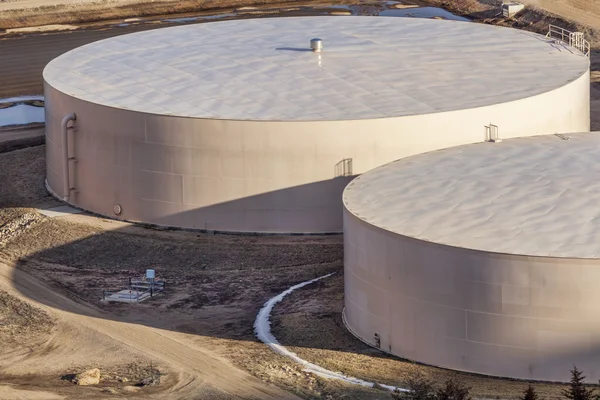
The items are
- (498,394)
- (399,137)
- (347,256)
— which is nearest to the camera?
(498,394)

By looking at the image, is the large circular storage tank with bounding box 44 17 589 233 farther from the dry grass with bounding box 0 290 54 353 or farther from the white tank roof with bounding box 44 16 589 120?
the dry grass with bounding box 0 290 54 353

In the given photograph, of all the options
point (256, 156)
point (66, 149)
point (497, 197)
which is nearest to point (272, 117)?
point (256, 156)

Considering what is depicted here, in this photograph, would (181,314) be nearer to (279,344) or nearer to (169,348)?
(169,348)

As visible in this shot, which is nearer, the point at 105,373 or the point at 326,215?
the point at 105,373

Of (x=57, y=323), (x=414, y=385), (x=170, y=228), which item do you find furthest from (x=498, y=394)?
(x=170, y=228)

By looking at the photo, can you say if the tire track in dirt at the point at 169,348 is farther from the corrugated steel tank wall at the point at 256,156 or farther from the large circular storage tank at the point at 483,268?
the corrugated steel tank wall at the point at 256,156

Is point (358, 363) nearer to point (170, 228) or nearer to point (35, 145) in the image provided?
point (170, 228)
